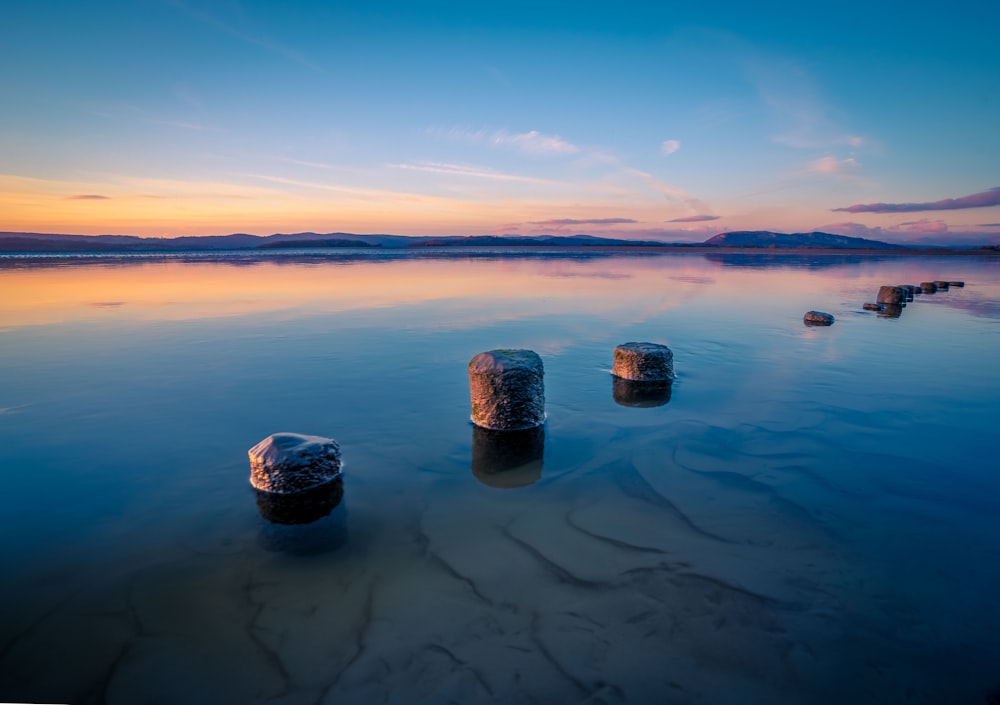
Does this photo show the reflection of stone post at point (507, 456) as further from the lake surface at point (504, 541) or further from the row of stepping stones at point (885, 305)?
A: the row of stepping stones at point (885, 305)

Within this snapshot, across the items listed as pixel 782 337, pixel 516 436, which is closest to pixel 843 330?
pixel 782 337

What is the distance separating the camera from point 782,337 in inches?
460

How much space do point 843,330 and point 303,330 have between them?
1385cm

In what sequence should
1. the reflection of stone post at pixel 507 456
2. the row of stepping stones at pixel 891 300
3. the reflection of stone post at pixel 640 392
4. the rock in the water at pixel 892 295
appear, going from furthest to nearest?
the rock in the water at pixel 892 295 < the row of stepping stones at pixel 891 300 < the reflection of stone post at pixel 640 392 < the reflection of stone post at pixel 507 456

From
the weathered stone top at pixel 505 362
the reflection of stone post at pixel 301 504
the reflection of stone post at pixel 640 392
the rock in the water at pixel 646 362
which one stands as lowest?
the reflection of stone post at pixel 301 504

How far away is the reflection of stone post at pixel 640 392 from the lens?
278 inches

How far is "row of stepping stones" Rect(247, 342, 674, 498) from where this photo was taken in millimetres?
4492

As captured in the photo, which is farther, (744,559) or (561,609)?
(744,559)

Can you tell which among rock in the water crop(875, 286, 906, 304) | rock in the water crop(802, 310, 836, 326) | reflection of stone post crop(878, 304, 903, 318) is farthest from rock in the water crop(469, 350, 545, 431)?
rock in the water crop(875, 286, 906, 304)

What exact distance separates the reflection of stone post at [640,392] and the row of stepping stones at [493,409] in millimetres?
36

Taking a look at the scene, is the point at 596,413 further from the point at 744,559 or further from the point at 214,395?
the point at 214,395

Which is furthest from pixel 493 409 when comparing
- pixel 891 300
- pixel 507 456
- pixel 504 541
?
pixel 891 300

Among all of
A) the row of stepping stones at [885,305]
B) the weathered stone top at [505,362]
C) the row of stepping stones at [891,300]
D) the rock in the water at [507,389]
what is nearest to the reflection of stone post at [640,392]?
the rock in the water at [507,389]

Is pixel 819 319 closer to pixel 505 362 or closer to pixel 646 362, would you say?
pixel 646 362
